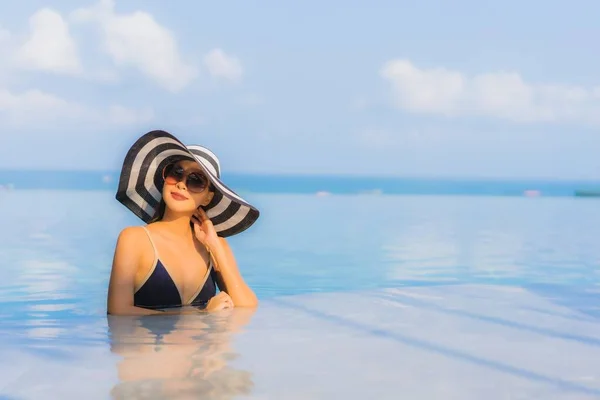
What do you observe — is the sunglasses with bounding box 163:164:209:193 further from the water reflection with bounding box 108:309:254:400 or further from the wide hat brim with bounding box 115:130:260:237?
the water reflection with bounding box 108:309:254:400

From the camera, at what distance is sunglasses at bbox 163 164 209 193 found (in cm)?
455

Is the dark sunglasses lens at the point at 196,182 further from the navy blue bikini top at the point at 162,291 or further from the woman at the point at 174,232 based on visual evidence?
the navy blue bikini top at the point at 162,291

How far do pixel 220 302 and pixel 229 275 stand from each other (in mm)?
147

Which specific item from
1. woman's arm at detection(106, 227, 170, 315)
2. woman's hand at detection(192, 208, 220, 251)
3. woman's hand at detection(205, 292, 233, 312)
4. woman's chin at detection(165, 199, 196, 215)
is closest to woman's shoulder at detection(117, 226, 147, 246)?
woman's arm at detection(106, 227, 170, 315)

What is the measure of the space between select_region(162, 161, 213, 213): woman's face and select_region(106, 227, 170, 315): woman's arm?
27 centimetres

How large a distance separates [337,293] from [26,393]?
3157 millimetres

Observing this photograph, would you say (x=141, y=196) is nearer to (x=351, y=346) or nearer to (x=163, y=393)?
(x=351, y=346)

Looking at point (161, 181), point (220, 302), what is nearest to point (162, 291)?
point (220, 302)

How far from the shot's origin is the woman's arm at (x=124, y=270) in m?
4.29

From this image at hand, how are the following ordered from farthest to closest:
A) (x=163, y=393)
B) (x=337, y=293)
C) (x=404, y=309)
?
(x=337, y=293)
(x=404, y=309)
(x=163, y=393)

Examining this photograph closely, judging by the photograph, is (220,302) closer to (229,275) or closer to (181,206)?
(229,275)

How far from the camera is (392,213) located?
2100cm

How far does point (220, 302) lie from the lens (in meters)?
4.66

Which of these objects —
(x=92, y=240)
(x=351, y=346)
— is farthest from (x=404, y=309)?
(x=92, y=240)
